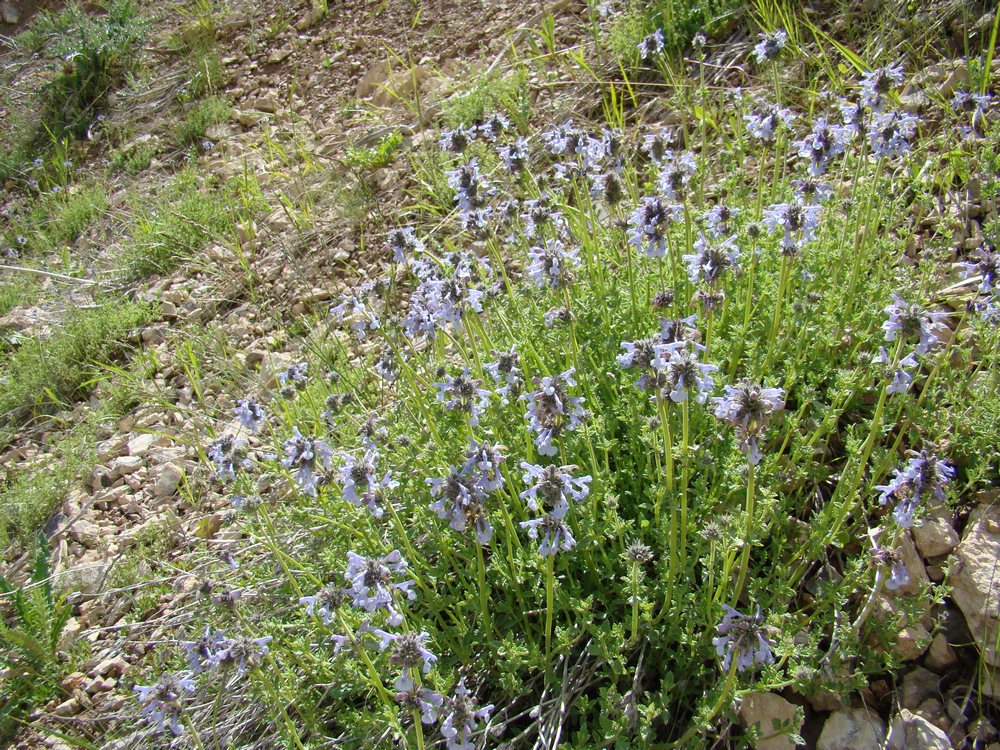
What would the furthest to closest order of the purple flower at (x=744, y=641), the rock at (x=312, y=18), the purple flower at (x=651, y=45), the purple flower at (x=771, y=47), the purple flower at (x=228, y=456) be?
the rock at (x=312, y=18)
the purple flower at (x=651, y=45)
the purple flower at (x=771, y=47)
the purple flower at (x=228, y=456)
the purple flower at (x=744, y=641)

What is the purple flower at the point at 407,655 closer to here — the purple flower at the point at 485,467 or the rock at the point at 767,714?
the purple flower at the point at 485,467

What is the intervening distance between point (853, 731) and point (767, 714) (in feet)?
1.02

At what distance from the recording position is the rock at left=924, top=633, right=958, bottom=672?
2.99 meters

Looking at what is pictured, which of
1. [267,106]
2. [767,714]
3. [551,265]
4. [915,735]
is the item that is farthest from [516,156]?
[267,106]

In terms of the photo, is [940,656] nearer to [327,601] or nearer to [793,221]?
[793,221]

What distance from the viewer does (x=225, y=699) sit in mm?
3717

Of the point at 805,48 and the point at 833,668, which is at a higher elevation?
the point at 805,48

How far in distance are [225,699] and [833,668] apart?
2841 millimetres

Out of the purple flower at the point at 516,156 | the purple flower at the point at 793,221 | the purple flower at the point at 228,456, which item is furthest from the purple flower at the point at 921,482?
the purple flower at the point at 228,456

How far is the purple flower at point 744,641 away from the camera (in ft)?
7.96

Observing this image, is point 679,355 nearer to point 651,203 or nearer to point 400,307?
point 651,203

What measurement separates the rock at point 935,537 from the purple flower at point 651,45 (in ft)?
11.2

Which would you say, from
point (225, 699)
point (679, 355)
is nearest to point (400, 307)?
point (225, 699)

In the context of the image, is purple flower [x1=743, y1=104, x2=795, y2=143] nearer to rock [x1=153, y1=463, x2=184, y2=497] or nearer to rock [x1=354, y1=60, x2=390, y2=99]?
rock [x1=153, y1=463, x2=184, y2=497]
